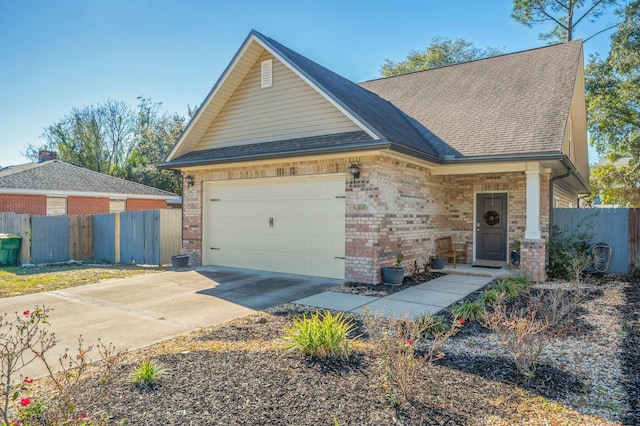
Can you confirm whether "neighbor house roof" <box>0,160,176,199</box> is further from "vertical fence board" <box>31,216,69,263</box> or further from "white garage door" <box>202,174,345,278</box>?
"white garage door" <box>202,174,345,278</box>

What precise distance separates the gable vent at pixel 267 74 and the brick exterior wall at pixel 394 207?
2118 mm

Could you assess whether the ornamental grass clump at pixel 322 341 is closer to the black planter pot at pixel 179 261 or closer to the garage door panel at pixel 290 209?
the garage door panel at pixel 290 209

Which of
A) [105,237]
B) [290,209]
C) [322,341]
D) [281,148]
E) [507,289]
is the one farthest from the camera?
[105,237]

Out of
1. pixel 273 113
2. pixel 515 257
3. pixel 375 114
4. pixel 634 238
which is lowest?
pixel 515 257

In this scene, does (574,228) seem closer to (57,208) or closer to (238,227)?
(238,227)

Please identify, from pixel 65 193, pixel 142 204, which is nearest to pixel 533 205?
pixel 65 193

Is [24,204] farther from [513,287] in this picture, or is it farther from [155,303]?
[513,287]

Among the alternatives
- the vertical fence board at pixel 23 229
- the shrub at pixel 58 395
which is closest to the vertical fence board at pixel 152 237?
the vertical fence board at pixel 23 229

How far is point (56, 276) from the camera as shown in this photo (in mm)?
10375

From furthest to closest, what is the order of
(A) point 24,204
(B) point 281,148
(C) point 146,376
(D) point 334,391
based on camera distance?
(A) point 24,204 < (B) point 281,148 < (C) point 146,376 < (D) point 334,391

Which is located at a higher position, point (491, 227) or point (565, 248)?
point (491, 227)

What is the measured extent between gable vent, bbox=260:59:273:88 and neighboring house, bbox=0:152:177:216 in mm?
14051

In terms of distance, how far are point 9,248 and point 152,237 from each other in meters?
4.50

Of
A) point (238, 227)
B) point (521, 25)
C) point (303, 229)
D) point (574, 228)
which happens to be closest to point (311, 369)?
point (303, 229)
